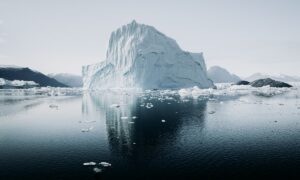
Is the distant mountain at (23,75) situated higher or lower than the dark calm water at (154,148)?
higher

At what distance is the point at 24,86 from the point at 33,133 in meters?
136

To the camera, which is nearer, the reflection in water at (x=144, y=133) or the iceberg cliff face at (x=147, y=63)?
the reflection in water at (x=144, y=133)

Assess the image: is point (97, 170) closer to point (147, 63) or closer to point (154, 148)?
point (154, 148)

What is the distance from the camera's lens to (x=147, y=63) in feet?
320

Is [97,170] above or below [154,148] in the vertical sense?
below

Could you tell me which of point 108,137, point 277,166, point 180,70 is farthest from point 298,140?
point 180,70

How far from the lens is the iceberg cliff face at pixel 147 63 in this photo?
3846 inches

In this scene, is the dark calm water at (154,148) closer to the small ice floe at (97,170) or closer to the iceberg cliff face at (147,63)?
the small ice floe at (97,170)

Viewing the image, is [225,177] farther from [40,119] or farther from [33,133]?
[40,119]

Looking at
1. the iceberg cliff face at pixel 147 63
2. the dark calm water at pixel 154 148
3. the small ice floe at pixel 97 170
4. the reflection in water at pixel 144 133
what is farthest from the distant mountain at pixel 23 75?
the small ice floe at pixel 97 170

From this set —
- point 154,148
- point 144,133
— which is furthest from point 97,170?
point 144,133

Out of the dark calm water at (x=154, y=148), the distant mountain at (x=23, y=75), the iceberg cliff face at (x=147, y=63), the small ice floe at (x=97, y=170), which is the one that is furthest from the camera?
the distant mountain at (x=23, y=75)

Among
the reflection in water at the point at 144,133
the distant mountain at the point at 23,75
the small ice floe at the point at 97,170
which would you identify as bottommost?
the small ice floe at the point at 97,170

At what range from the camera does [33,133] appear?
29.2 m
